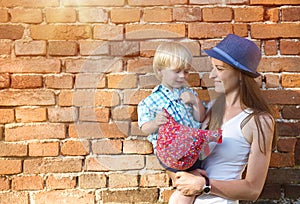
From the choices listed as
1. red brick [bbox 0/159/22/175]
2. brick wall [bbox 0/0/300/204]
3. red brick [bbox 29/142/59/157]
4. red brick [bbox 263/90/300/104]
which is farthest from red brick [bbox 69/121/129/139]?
red brick [bbox 263/90/300/104]

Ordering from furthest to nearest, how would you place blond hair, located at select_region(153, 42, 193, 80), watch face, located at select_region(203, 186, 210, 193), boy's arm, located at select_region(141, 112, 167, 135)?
1. blond hair, located at select_region(153, 42, 193, 80)
2. boy's arm, located at select_region(141, 112, 167, 135)
3. watch face, located at select_region(203, 186, 210, 193)

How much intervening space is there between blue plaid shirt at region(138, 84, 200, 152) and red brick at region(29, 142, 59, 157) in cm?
55

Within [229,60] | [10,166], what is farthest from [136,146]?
[229,60]

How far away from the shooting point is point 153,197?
2.32 meters

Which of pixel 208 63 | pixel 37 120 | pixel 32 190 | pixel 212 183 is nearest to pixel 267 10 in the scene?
pixel 208 63

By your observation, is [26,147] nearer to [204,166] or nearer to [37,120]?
[37,120]

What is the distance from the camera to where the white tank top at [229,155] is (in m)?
1.78

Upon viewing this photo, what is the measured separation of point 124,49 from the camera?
2260mm

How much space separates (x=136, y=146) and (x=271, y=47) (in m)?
0.89

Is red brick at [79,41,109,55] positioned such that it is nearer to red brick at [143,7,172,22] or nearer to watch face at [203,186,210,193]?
red brick at [143,7,172,22]

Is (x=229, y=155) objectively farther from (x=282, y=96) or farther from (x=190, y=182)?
(x=282, y=96)

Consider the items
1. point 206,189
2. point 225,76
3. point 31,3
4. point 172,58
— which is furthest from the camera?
point 31,3

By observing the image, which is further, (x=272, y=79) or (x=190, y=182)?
(x=272, y=79)

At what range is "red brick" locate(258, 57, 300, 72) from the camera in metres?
2.28
